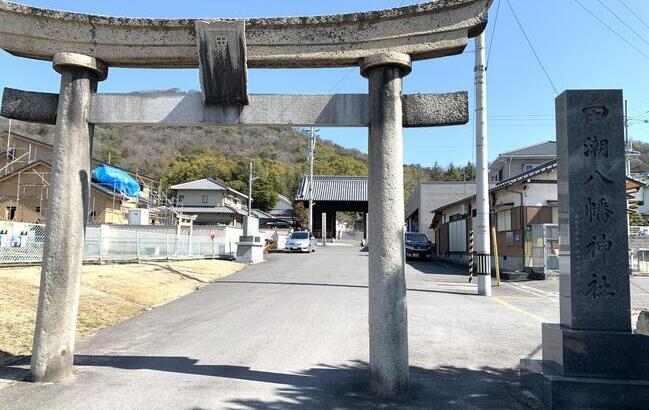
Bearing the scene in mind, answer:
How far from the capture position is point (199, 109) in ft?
21.4

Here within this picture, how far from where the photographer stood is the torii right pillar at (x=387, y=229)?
18.9 ft

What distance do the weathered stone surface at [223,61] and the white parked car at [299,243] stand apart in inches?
1303

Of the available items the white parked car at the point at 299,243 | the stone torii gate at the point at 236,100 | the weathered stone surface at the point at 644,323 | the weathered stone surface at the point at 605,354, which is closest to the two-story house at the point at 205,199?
the white parked car at the point at 299,243

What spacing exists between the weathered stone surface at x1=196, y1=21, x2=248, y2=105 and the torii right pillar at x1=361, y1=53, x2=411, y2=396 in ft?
5.03

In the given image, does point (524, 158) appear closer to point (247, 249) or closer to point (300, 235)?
point (300, 235)

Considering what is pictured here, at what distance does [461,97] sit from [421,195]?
42.5m

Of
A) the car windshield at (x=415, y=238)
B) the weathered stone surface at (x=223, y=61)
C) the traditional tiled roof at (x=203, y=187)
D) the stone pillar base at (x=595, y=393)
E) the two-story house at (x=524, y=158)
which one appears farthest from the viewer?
the traditional tiled roof at (x=203, y=187)

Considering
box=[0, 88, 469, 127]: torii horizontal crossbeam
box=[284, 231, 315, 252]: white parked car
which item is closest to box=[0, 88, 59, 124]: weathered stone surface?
box=[0, 88, 469, 127]: torii horizontal crossbeam

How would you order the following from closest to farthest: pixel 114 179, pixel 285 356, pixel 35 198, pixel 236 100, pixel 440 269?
1. pixel 236 100
2. pixel 285 356
3. pixel 440 269
4. pixel 35 198
5. pixel 114 179

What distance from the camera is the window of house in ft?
81.9

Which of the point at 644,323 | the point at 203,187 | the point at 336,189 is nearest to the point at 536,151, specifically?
the point at 336,189

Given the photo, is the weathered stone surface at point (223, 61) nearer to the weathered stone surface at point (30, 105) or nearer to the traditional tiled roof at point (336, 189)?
the weathered stone surface at point (30, 105)

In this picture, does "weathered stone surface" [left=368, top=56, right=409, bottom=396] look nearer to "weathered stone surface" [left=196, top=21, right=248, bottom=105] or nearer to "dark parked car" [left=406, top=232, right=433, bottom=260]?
"weathered stone surface" [left=196, top=21, right=248, bottom=105]

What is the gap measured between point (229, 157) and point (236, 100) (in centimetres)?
8679
